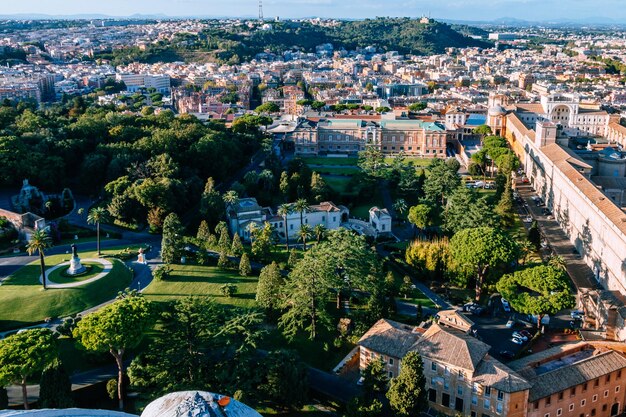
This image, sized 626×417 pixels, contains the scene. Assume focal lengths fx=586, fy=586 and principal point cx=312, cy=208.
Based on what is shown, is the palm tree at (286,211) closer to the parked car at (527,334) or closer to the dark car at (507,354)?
the parked car at (527,334)

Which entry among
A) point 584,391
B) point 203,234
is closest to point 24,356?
point 203,234

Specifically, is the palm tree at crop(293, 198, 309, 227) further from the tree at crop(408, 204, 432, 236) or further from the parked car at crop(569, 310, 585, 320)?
the parked car at crop(569, 310, 585, 320)

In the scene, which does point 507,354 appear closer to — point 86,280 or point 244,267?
point 244,267

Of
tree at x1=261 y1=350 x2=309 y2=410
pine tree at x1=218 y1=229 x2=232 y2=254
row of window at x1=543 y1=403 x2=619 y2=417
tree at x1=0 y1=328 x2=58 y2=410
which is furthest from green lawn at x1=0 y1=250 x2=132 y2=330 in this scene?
row of window at x1=543 y1=403 x2=619 y2=417

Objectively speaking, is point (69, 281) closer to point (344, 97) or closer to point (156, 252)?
point (156, 252)

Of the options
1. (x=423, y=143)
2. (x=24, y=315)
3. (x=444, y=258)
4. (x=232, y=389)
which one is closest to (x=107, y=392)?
(x=232, y=389)

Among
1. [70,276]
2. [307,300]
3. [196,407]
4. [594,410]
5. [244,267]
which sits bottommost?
[594,410]
